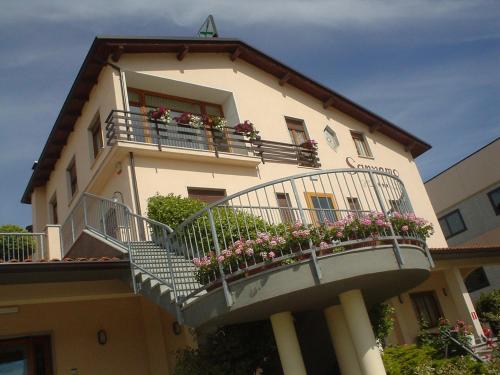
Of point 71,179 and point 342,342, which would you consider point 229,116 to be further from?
point 342,342

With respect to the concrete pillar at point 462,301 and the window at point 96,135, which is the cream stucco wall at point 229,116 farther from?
the concrete pillar at point 462,301

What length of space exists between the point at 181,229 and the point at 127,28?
28.8 feet

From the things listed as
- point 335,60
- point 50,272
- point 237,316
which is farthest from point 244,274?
point 335,60

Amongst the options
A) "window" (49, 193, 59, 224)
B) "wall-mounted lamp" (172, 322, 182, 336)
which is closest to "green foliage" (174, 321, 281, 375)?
"wall-mounted lamp" (172, 322, 182, 336)

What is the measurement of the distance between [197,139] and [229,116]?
86.3 inches

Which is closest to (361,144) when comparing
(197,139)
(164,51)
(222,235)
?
(197,139)

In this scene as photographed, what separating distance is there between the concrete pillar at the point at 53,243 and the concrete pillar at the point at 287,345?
6472 mm

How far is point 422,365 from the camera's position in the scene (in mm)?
9430

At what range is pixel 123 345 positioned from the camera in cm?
986

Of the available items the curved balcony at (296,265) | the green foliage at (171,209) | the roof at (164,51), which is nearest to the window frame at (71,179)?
the roof at (164,51)

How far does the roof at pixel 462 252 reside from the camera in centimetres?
1464

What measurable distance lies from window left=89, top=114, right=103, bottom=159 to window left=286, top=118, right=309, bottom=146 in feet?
21.8

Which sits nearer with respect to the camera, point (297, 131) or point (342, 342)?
point (342, 342)

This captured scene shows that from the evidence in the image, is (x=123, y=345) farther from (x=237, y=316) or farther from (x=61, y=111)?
(x=61, y=111)
